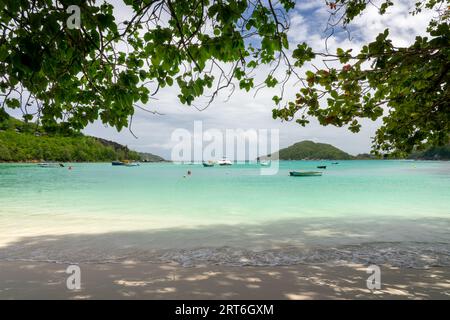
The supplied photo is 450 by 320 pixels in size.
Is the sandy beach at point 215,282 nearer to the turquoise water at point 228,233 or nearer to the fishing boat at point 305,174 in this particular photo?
the turquoise water at point 228,233

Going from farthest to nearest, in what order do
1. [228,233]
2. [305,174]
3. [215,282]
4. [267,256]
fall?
[305,174] → [228,233] → [267,256] → [215,282]

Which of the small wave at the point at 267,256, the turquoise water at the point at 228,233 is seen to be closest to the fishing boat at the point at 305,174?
the turquoise water at the point at 228,233

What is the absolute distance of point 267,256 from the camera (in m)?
9.84

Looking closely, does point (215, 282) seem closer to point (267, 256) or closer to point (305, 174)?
point (267, 256)

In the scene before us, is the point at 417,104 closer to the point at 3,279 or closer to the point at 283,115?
the point at 283,115

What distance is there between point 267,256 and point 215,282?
3.06m

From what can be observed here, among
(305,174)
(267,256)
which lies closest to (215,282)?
(267,256)

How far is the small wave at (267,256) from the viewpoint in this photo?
913 centimetres

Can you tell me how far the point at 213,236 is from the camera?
1303cm

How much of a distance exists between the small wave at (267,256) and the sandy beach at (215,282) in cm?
68

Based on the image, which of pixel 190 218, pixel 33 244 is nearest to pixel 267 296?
pixel 33 244

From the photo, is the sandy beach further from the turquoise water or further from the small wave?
the turquoise water

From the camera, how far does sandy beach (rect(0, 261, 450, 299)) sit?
6301 millimetres

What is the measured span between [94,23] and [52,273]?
6.12 m
